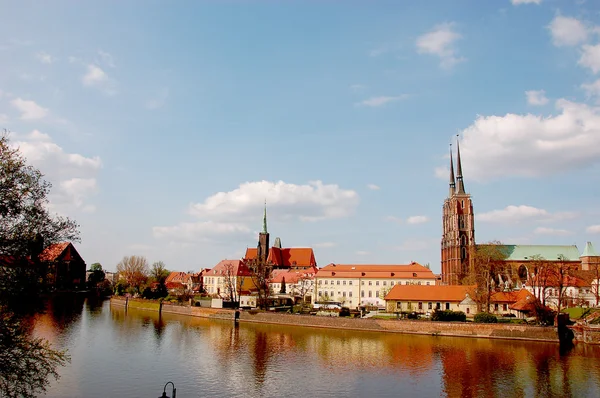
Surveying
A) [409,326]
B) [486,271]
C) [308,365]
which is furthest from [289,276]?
[308,365]

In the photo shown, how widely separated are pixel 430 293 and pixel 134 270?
75131mm

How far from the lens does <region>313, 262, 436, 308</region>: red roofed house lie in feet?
283

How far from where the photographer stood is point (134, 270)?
379 ft

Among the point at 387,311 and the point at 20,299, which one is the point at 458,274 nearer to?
the point at 387,311

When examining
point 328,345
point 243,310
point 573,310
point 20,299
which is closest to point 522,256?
point 573,310

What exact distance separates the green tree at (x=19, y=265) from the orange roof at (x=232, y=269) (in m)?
83.8

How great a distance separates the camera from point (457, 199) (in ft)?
357

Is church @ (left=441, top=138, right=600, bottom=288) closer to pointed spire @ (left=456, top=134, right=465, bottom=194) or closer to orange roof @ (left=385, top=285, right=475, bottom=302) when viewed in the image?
pointed spire @ (left=456, top=134, right=465, bottom=194)

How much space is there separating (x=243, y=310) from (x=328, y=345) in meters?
24.9

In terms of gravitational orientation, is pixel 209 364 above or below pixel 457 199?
below

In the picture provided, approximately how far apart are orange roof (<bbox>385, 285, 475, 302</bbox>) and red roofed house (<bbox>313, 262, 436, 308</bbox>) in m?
14.7

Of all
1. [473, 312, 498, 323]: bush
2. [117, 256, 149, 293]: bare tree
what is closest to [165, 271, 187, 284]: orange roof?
[117, 256, 149, 293]: bare tree

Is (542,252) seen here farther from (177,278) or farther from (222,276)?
(177,278)

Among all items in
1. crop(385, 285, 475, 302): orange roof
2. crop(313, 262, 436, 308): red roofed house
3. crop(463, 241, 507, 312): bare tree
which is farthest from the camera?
crop(313, 262, 436, 308): red roofed house
